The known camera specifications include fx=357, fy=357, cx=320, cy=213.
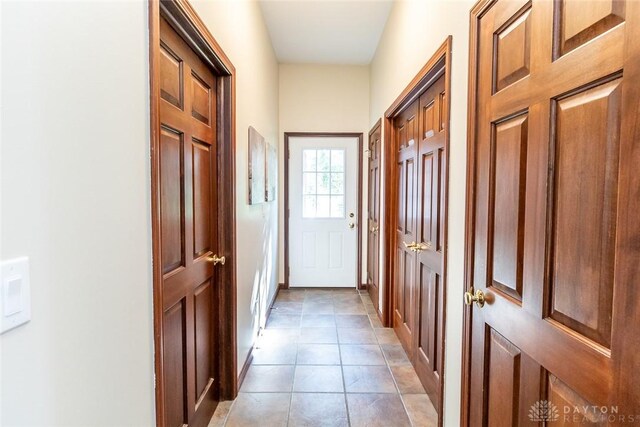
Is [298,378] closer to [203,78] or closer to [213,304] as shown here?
[213,304]

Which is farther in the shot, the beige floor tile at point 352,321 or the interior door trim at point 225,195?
the beige floor tile at point 352,321

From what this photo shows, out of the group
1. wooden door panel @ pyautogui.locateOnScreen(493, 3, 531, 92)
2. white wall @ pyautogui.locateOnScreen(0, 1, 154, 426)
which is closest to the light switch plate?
white wall @ pyautogui.locateOnScreen(0, 1, 154, 426)

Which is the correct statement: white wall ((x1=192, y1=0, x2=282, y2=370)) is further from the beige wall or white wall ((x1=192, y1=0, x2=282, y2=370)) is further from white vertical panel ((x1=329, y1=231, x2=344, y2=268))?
white vertical panel ((x1=329, y1=231, x2=344, y2=268))

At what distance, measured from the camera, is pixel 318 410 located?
206cm

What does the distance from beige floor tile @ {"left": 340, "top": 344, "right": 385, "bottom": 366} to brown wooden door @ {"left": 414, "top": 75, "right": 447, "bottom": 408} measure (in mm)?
363

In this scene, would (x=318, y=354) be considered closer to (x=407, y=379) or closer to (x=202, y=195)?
(x=407, y=379)

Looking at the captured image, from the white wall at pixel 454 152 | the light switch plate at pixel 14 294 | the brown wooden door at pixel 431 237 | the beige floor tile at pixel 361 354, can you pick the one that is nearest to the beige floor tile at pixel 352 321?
the beige floor tile at pixel 361 354

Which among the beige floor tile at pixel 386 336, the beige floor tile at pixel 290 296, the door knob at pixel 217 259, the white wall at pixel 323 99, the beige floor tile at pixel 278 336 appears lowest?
the beige floor tile at pixel 278 336

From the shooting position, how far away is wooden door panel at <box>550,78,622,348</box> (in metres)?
0.75

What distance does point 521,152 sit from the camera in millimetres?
1060

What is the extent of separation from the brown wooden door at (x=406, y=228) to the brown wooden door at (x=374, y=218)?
545mm

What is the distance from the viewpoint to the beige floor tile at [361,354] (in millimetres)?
2635

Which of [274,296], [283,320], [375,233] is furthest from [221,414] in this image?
[375,233]

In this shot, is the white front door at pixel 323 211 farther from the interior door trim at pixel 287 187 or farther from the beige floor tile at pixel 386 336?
the beige floor tile at pixel 386 336
